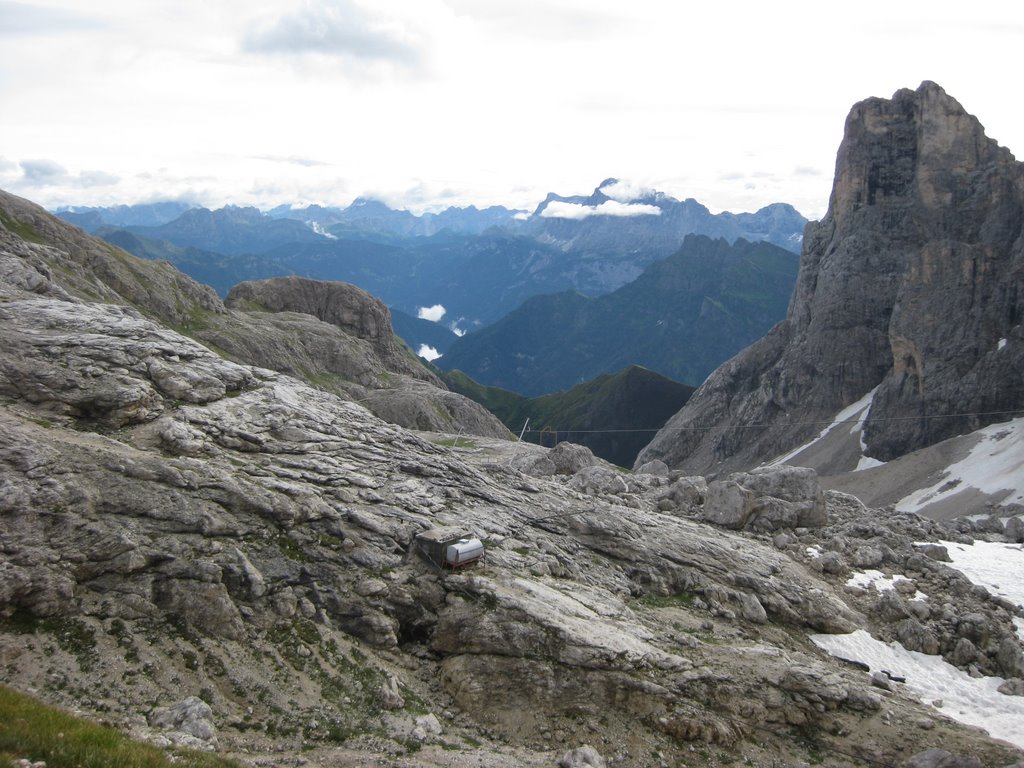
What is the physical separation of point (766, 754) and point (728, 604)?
8891 millimetres

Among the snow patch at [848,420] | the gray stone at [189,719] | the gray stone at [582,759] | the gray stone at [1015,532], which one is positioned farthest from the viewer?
the snow patch at [848,420]

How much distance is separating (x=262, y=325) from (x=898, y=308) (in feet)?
408

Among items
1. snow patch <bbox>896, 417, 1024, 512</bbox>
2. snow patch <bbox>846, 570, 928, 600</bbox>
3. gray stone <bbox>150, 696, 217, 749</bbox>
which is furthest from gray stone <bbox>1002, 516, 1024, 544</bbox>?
snow patch <bbox>896, 417, 1024, 512</bbox>

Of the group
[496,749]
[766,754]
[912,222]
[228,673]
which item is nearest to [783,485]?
[766,754]

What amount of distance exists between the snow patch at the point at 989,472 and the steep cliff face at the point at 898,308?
966 centimetres

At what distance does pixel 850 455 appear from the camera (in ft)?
462

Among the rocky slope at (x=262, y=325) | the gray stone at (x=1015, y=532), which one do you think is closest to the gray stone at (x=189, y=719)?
the gray stone at (x=1015, y=532)

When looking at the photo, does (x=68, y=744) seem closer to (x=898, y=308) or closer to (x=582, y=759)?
(x=582, y=759)

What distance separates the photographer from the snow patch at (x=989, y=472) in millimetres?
98250

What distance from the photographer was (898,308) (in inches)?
5886

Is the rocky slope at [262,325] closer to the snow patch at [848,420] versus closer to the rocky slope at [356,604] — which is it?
the rocky slope at [356,604]

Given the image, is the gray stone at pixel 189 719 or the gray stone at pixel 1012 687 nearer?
the gray stone at pixel 189 719

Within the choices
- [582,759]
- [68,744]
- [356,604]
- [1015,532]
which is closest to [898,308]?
[1015,532]

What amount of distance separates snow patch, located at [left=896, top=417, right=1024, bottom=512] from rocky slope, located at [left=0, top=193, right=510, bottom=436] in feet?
219
